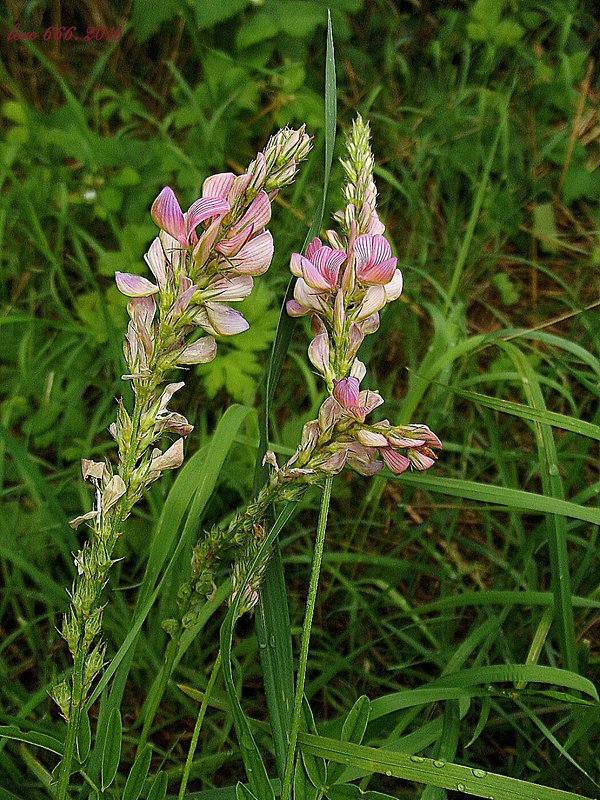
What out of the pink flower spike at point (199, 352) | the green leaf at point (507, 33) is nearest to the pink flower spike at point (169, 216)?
the pink flower spike at point (199, 352)

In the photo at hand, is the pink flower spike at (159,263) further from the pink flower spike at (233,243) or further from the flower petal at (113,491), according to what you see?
the flower petal at (113,491)

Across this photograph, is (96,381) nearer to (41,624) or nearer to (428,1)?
(41,624)

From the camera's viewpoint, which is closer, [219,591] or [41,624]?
[219,591]

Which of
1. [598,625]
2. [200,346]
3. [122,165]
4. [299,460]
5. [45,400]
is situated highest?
[200,346]

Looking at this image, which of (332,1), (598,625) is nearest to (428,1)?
(332,1)

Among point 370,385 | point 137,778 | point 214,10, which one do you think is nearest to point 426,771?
point 137,778

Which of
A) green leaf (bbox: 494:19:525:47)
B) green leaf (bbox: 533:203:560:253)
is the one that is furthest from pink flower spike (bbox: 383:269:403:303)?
green leaf (bbox: 494:19:525:47)
